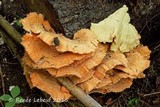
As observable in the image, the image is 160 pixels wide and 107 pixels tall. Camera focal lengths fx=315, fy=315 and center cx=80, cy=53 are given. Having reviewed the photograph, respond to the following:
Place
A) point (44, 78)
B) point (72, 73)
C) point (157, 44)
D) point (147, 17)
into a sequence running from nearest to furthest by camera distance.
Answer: point (72, 73), point (44, 78), point (147, 17), point (157, 44)

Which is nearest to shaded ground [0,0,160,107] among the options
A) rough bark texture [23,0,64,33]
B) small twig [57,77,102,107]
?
rough bark texture [23,0,64,33]

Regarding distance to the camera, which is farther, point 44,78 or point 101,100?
point 101,100

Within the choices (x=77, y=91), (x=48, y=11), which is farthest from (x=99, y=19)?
(x=77, y=91)

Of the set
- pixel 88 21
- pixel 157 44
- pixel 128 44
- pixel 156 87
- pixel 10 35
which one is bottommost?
pixel 156 87

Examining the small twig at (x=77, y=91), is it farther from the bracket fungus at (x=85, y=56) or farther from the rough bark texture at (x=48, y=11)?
the rough bark texture at (x=48, y=11)

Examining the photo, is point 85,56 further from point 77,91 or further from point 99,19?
point 99,19

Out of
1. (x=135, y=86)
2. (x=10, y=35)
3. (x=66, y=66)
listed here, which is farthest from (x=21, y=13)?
(x=135, y=86)

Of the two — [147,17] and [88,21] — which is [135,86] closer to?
[147,17]

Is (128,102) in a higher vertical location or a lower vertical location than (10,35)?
lower

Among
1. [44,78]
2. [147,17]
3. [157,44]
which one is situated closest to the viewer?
[44,78]
